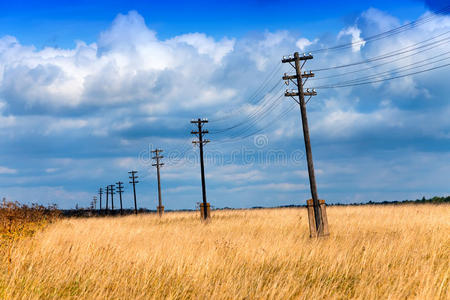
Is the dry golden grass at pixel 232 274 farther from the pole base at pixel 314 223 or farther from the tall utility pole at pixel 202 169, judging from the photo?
the tall utility pole at pixel 202 169

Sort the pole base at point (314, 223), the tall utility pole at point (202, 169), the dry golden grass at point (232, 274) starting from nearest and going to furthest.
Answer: the dry golden grass at point (232, 274), the pole base at point (314, 223), the tall utility pole at point (202, 169)

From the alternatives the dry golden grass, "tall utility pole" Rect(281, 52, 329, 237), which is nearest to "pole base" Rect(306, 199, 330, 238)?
"tall utility pole" Rect(281, 52, 329, 237)

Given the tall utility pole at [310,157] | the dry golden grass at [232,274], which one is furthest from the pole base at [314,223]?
the dry golden grass at [232,274]

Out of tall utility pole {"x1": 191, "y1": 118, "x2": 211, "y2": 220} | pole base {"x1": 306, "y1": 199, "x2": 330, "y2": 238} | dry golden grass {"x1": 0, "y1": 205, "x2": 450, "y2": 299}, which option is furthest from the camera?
tall utility pole {"x1": 191, "y1": 118, "x2": 211, "y2": 220}

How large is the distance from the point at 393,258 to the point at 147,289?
5673 millimetres

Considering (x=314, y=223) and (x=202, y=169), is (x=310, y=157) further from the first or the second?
(x=202, y=169)

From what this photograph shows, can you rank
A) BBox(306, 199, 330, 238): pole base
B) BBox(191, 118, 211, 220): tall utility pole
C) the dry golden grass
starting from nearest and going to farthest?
the dry golden grass < BBox(306, 199, 330, 238): pole base < BBox(191, 118, 211, 220): tall utility pole

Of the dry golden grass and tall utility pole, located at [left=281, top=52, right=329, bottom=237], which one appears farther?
tall utility pole, located at [left=281, top=52, right=329, bottom=237]

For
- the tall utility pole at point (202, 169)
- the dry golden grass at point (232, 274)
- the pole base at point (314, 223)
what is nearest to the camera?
the dry golden grass at point (232, 274)

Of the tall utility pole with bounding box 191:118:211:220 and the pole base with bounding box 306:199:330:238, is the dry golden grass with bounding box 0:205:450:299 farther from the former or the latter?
the tall utility pole with bounding box 191:118:211:220

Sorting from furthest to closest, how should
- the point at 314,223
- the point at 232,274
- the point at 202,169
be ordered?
1. the point at 202,169
2. the point at 314,223
3. the point at 232,274

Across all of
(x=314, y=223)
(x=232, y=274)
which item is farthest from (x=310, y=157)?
(x=232, y=274)

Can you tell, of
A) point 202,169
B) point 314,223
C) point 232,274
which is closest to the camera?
point 232,274

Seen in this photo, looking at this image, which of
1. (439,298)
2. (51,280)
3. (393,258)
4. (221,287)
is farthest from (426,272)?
(51,280)
